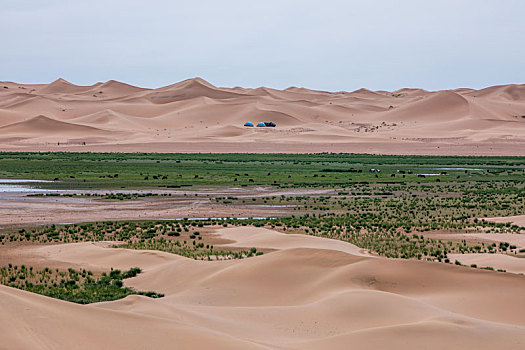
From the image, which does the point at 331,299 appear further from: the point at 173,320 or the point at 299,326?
the point at 173,320

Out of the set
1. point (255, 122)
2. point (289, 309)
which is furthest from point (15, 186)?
point (255, 122)

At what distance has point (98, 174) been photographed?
5434cm

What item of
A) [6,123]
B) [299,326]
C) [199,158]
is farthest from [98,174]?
[6,123]

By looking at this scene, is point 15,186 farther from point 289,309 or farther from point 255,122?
point 255,122

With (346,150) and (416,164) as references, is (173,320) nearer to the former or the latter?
(416,164)

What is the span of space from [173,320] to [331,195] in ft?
100

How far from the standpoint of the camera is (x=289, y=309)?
12.8 metres

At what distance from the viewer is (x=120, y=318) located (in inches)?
385

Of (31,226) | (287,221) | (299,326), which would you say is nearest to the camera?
(299,326)

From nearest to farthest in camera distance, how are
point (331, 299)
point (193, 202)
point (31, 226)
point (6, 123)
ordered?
1. point (331, 299)
2. point (31, 226)
3. point (193, 202)
4. point (6, 123)

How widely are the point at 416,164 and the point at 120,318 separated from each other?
64.3m

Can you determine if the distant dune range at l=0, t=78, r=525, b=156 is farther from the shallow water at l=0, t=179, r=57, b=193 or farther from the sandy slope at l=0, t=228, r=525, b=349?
the sandy slope at l=0, t=228, r=525, b=349

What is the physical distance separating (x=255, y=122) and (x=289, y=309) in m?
130

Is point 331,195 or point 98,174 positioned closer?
point 331,195
